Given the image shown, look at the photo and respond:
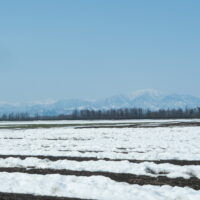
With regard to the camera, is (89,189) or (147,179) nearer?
(89,189)

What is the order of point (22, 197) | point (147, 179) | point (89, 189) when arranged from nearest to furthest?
point (22, 197)
point (89, 189)
point (147, 179)

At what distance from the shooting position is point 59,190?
11.4 m

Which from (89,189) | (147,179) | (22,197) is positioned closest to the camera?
(22,197)

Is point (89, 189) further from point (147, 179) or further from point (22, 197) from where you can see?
point (147, 179)

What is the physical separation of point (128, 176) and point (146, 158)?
496 centimetres

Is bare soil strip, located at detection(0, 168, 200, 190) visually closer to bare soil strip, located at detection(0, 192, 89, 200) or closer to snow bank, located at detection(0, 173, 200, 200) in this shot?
snow bank, located at detection(0, 173, 200, 200)

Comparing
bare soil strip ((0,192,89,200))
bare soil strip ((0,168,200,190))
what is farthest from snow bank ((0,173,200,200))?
bare soil strip ((0,168,200,190))

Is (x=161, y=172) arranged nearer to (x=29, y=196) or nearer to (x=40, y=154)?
(x=29, y=196)

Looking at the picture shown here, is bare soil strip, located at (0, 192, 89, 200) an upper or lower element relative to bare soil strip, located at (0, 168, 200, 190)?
lower

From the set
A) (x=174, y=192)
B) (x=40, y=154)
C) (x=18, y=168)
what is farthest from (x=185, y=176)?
(x=40, y=154)

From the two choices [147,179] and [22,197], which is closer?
[22,197]

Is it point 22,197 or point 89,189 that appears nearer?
point 22,197

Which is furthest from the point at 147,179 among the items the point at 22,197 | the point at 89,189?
the point at 22,197

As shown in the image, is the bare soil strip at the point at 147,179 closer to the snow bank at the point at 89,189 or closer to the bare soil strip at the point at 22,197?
the snow bank at the point at 89,189
